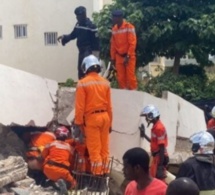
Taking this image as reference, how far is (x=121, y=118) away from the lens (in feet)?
35.4

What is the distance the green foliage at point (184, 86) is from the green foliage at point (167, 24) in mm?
686

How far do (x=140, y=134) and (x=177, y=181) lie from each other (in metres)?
6.04

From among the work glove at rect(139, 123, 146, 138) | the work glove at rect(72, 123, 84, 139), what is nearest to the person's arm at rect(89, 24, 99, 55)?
the work glove at rect(139, 123, 146, 138)

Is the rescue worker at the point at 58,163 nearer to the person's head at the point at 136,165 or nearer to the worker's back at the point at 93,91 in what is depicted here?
the worker's back at the point at 93,91

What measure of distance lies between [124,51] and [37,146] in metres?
2.30

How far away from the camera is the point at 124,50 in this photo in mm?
11492

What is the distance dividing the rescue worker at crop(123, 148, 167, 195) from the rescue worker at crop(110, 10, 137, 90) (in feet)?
19.6

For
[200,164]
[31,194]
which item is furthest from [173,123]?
[200,164]

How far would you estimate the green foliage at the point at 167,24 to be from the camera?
16172 millimetres

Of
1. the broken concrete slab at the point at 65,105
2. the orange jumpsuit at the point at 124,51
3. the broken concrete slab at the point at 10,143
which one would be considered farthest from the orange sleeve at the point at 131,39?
the broken concrete slab at the point at 10,143

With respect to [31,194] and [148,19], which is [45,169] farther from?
[148,19]

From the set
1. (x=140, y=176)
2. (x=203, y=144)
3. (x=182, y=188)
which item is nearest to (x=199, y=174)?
(x=203, y=144)

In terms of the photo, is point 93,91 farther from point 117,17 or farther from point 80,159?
point 117,17

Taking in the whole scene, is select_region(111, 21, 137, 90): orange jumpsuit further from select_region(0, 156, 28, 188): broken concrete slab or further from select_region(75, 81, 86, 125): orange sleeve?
select_region(0, 156, 28, 188): broken concrete slab
